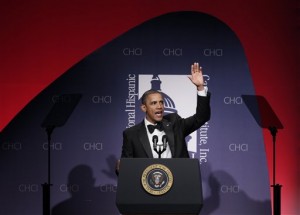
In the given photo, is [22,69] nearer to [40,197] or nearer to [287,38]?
[40,197]

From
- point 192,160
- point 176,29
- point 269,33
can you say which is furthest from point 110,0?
point 192,160

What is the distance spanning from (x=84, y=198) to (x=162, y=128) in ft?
7.14

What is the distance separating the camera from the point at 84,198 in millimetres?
5680

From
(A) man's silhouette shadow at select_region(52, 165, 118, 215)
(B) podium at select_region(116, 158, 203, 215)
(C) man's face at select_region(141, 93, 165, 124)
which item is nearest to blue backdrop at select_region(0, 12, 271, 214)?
(A) man's silhouette shadow at select_region(52, 165, 118, 215)

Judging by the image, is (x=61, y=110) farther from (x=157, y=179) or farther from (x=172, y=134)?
(x=157, y=179)

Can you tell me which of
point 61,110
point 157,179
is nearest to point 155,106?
point 157,179

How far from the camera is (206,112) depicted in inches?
154

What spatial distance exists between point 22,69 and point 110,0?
129 cm

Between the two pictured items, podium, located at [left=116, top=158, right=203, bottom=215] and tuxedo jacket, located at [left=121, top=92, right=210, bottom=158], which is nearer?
podium, located at [left=116, top=158, right=203, bottom=215]

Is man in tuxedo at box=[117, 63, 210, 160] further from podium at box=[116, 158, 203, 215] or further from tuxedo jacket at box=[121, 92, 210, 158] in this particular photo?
podium at box=[116, 158, 203, 215]

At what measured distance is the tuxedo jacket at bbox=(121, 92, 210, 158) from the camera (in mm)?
3828

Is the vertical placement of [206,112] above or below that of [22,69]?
below

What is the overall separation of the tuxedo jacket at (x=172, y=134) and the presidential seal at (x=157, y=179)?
2.60 feet

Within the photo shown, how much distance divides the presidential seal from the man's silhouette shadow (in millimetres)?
2839
